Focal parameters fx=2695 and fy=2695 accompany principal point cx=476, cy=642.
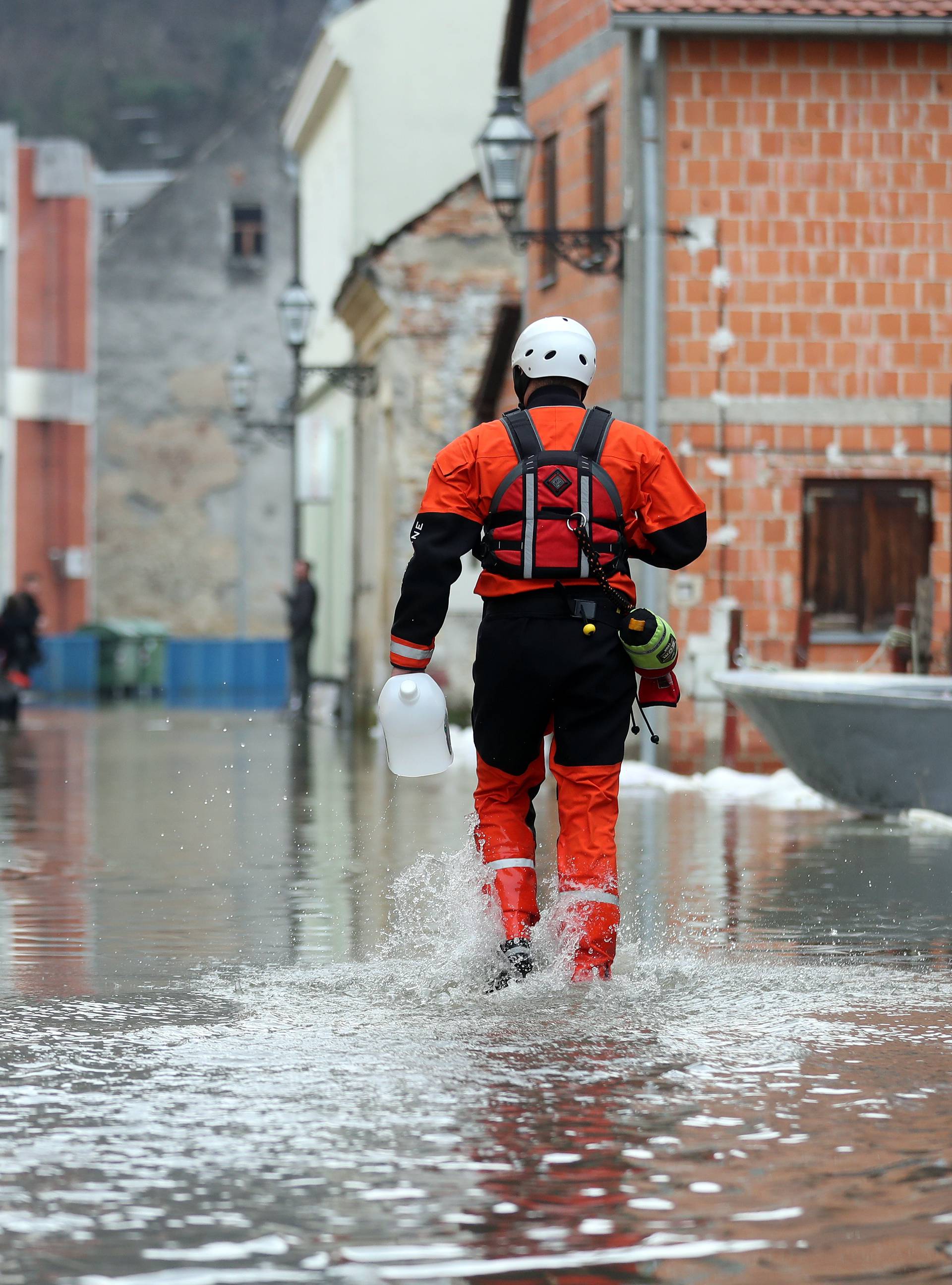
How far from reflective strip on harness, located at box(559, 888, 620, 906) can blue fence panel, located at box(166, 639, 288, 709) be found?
37.4 m

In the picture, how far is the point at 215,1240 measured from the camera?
4.52 m

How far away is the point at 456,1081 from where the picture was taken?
19.7 ft

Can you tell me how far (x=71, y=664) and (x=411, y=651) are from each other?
38.4 meters

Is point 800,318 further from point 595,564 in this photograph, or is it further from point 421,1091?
point 421,1091

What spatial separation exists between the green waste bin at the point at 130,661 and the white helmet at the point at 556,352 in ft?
122

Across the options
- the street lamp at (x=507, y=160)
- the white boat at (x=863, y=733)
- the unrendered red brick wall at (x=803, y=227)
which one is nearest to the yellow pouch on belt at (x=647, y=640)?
the white boat at (x=863, y=733)

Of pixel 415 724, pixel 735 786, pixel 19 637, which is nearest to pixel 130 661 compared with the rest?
pixel 19 637

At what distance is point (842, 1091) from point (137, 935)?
3952 mm

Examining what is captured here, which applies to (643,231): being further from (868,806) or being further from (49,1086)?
(49,1086)

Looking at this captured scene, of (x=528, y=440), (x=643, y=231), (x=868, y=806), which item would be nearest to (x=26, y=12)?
(x=643, y=231)

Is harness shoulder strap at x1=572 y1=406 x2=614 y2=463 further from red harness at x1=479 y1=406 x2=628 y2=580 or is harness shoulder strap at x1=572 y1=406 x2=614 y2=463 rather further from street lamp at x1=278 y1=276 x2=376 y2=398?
street lamp at x1=278 y1=276 x2=376 y2=398

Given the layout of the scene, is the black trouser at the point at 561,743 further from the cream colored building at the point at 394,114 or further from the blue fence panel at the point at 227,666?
the blue fence panel at the point at 227,666

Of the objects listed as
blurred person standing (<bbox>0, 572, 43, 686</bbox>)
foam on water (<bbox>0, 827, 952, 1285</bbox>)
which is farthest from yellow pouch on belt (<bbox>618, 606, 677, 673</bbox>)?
blurred person standing (<bbox>0, 572, 43, 686</bbox>)

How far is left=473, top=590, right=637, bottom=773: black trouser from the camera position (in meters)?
7.54
